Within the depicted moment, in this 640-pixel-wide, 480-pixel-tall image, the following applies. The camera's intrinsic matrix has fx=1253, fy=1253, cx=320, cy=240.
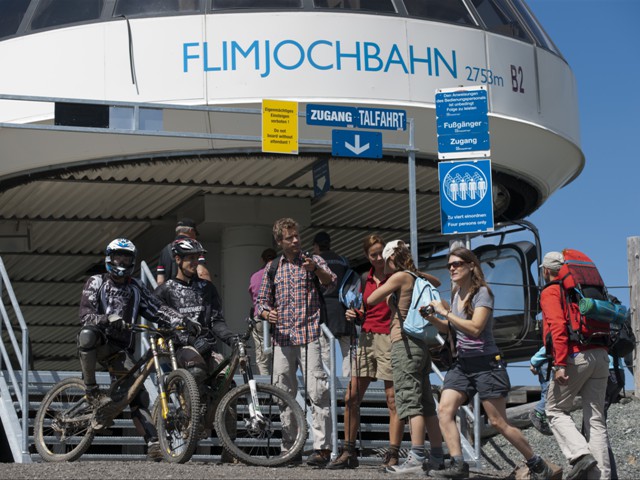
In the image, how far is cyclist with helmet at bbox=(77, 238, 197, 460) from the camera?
9.83m

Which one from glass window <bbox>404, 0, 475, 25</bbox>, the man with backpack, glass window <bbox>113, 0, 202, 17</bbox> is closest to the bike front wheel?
the man with backpack

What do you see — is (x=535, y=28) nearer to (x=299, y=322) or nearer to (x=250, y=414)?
(x=299, y=322)

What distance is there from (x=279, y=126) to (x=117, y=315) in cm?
405

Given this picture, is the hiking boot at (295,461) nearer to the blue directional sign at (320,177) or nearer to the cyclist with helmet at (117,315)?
the cyclist with helmet at (117,315)

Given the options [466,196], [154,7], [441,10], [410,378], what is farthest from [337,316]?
[441,10]

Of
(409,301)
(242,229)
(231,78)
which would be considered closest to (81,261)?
(242,229)

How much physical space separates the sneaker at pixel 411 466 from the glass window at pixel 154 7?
8280mm

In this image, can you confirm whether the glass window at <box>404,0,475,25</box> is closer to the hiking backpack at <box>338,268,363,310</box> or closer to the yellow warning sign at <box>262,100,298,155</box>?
the yellow warning sign at <box>262,100,298,155</box>

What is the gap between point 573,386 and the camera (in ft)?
29.3

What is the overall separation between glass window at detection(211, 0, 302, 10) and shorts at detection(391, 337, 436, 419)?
296 inches

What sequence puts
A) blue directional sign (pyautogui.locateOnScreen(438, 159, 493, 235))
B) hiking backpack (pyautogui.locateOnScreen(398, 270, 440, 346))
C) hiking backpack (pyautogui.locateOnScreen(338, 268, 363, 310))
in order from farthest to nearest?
blue directional sign (pyautogui.locateOnScreen(438, 159, 493, 235)), hiking backpack (pyautogui.locateOnScreen(338, 268, 363, 310)), hiking backpack (pyautogui.locateOnScreen(398, 270, 440, 346))

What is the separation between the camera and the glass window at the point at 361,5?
627 inches

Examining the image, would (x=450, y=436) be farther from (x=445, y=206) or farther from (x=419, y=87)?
(x=419, y=87)

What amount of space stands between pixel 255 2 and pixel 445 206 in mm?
5332
